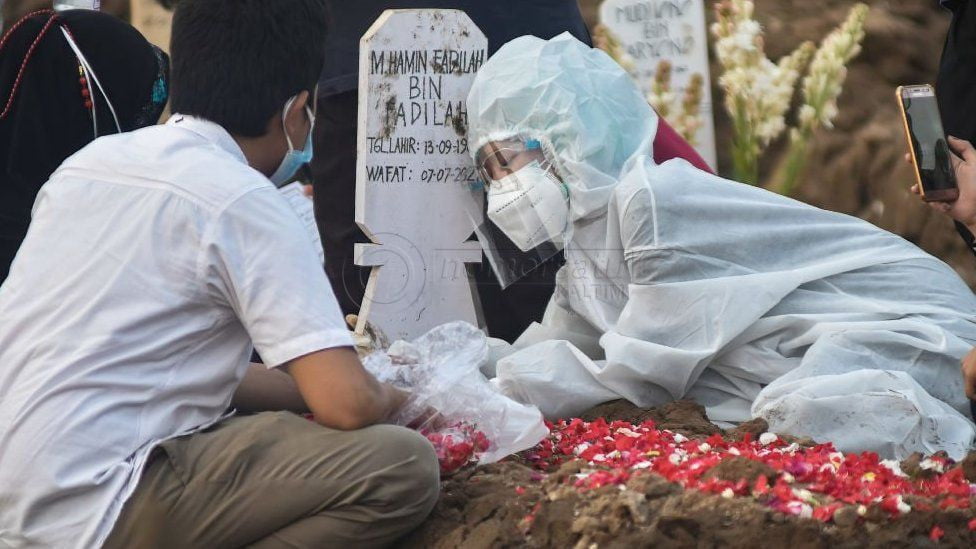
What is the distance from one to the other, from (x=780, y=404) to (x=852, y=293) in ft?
2.30

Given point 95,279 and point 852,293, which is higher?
point 95,279

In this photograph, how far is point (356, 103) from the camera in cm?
538

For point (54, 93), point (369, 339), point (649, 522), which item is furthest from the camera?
point (369, 339)

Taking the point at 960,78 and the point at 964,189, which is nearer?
the point at 964,189

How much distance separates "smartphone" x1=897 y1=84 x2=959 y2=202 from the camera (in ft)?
11.0

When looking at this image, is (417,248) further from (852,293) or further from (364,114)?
(852,293)

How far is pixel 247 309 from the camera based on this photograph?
2594 mm

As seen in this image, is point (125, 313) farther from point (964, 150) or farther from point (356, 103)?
point (356, 103)

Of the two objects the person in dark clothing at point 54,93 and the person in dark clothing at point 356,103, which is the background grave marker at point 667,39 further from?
the person in dark clothing at point 54,93

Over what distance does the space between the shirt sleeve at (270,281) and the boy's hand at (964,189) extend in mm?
1620

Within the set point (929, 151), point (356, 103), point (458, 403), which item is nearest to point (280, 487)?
point (458, 403)

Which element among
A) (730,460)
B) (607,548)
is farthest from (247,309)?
(730,460)

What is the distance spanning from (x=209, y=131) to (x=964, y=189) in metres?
1.85

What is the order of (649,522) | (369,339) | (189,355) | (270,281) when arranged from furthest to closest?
(369,339), (649,522), (189,355), (270,281)
